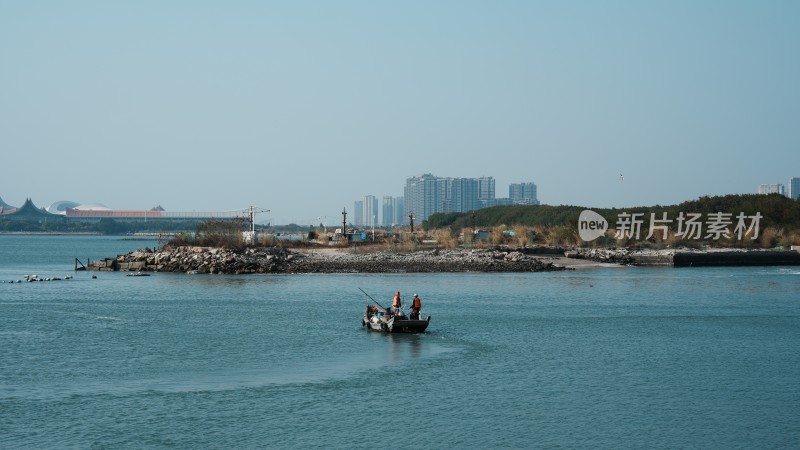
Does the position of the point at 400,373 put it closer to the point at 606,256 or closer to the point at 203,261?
the point at 203,261

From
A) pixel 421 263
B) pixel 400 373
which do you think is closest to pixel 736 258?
pixel 421 263

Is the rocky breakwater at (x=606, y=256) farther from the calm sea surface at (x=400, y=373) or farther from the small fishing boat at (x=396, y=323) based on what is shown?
the small fishing boat at (x=396, y=323)

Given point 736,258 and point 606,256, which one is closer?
point 606,256

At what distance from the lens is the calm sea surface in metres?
16.9

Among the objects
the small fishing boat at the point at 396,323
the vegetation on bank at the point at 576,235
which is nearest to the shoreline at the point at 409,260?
the vegetation on bank at the point at 576,235

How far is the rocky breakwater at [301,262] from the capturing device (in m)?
55.9

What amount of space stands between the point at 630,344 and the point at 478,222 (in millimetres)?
90994

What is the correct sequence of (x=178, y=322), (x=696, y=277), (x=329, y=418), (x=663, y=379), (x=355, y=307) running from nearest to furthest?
(x=329, y=418) → (x=663, y=379) → (x=178, y=322) → (x=355, y=307) → (x=696, y=277)

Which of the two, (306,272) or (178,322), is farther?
(306,272)

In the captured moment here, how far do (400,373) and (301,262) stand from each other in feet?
120

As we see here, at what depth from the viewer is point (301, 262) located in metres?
58.6

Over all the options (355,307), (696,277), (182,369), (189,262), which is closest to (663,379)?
(182,369)

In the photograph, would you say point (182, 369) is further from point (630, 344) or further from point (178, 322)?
point (630, 344)

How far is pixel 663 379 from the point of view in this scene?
2191 centimetres
